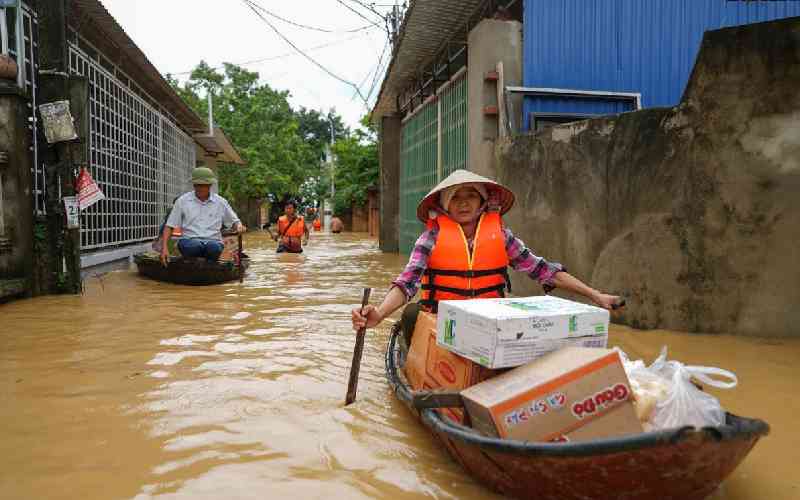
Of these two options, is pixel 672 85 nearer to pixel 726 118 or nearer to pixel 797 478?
pixel 726 118

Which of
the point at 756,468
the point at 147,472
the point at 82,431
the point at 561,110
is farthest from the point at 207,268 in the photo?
the point at 756,468

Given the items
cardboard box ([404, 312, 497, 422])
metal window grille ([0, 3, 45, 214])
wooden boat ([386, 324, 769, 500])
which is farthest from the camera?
metal window grille ([0, 3, 45, 214])

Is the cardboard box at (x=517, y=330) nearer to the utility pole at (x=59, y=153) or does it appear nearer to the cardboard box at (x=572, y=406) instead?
the cardboard box at (x=572, y=406)

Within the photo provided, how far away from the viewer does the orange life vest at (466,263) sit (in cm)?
383

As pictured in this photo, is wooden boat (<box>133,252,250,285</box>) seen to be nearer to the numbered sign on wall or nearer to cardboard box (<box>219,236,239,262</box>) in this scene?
cardboard box (<box>219,236,239,262</box>)

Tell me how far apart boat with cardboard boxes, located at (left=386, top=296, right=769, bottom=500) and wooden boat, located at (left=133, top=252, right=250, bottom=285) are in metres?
6.56

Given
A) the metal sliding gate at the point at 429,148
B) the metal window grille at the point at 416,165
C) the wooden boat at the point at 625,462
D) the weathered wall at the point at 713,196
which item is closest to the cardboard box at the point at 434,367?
the wooden boat at the point at 625,462

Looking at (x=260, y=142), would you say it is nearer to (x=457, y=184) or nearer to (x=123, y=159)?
(x=123, y=159)

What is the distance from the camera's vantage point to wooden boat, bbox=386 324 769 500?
2.05 metres

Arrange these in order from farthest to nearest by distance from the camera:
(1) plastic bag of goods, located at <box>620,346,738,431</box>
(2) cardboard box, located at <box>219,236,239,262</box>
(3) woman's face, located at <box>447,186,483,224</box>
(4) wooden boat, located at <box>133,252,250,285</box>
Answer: (2) cardboard box, located at <box>219,236,239,262</box> → (4) wooden boat, located at <box>133,252,250,285</box> → (3) woman's face, located at <box>447,186,483,224</box> → (1) plastic bag of goods, located at <box>620,346,738,431</box>

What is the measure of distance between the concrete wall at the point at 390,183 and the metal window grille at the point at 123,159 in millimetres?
5366

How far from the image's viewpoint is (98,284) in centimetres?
908

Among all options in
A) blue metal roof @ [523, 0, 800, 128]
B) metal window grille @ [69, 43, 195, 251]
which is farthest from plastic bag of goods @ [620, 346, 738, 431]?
metal window grille @ [69, 43, 195, 251]

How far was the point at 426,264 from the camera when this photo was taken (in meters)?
3.90
